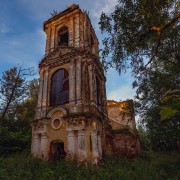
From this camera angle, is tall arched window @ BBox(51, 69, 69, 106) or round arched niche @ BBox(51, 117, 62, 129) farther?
tall arched window @ BBox(51, 69, 69, 106)

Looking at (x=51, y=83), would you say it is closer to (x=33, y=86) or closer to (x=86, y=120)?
(x=86, y=120)

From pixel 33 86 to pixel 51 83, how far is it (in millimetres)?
12754

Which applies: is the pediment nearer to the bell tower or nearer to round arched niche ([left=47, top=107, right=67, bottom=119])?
the bell tower

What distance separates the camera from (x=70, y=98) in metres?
12.6

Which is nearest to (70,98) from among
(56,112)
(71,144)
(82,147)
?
(56,112)

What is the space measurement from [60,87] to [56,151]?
4.76 metres

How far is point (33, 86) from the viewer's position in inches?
1035

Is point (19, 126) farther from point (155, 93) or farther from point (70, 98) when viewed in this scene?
point (155, 93)

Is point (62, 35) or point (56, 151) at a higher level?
point (62, 35)

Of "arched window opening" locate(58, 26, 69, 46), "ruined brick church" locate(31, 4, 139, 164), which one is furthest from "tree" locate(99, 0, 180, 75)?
"arched window opening" locate(58, 26, 69, 46)

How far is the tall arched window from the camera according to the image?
13352mm

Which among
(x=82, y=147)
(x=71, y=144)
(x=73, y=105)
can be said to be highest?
(x=73, y=105)

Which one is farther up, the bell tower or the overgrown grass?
the bell tower

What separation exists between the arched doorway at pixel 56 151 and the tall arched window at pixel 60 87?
287cm
